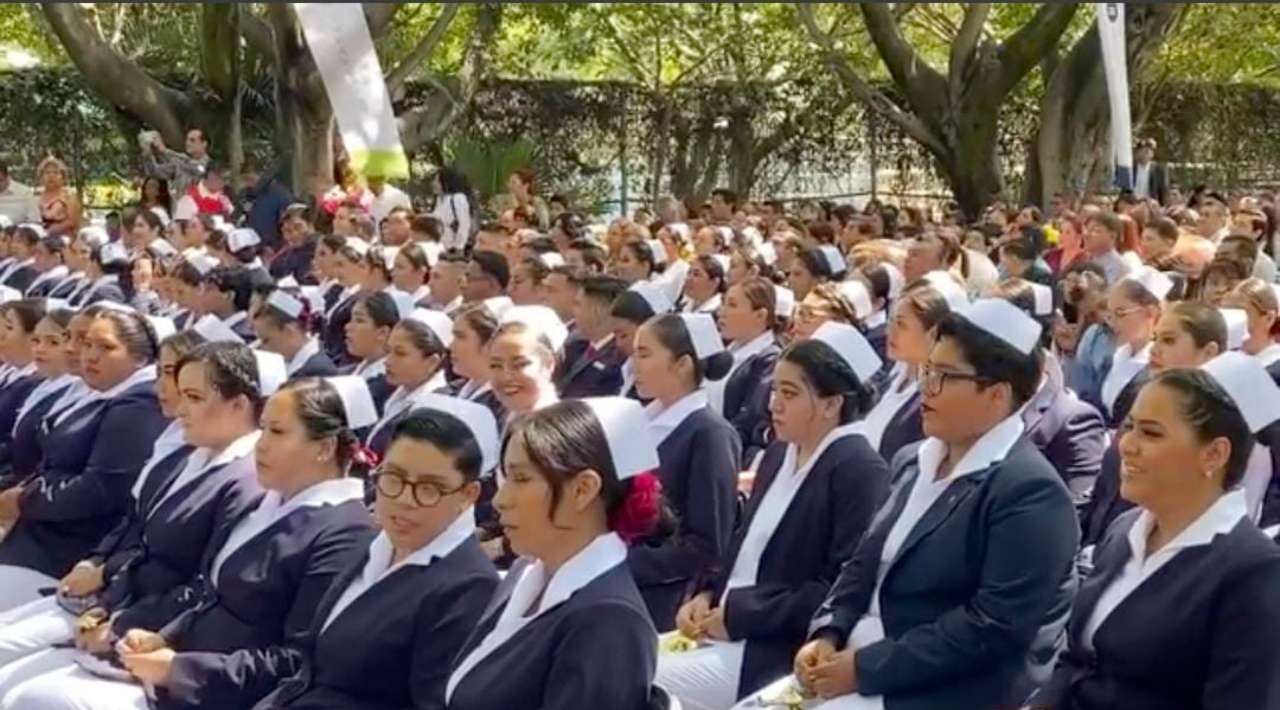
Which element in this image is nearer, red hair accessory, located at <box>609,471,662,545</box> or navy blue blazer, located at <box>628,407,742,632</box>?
red hair accessory, located at <box>609,471,662,545</box>

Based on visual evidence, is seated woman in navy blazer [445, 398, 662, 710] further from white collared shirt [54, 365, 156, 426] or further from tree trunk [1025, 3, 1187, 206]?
tree trunk [1025, 3, 1187, 206]

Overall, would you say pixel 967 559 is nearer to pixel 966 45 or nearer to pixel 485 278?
pixel 485 278

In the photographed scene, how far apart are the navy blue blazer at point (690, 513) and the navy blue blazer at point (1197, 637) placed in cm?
157

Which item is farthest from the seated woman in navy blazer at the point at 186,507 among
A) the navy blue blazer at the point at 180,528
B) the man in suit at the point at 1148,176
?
the man in suit at the point at 1148,176

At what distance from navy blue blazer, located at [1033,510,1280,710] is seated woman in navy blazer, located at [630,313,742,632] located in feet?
5.22

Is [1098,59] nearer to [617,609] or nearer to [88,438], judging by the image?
[88,438]

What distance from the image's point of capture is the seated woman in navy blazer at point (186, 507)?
4.63 m

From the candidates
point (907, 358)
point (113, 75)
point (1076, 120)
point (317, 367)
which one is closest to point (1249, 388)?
point (907, 358)

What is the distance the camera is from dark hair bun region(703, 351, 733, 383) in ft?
21.1

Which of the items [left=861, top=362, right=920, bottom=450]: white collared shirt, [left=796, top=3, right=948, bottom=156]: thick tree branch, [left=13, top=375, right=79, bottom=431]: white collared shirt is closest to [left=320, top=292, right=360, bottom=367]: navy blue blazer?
[left=13, top=375, right=79, bottom=431]: white collared shirt

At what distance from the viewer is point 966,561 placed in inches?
146

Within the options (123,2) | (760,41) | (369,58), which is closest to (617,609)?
(369,58)

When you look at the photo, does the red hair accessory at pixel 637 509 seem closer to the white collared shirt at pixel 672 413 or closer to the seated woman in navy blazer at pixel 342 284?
the white collared shirt at pixel 672 413

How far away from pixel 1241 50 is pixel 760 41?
5871mm
